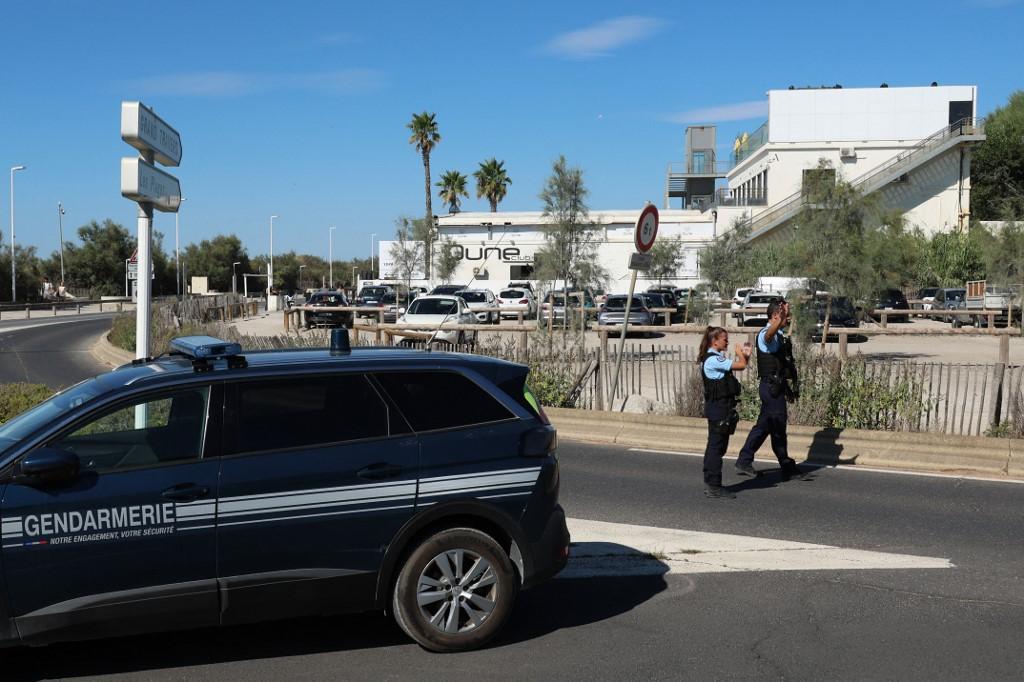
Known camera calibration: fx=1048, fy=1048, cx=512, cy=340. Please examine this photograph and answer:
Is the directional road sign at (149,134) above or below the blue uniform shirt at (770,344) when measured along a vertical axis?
above

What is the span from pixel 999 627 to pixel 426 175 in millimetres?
63897

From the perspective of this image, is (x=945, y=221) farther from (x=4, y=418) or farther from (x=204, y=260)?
(x=204, y=260)

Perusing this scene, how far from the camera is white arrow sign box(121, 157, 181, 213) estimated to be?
8.49 m

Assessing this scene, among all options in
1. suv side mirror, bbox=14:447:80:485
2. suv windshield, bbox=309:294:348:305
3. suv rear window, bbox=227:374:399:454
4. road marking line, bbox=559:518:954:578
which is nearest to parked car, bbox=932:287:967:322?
suv windshield, bbox=309:294:348:305

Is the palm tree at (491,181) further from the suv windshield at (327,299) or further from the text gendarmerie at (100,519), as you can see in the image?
the text gendarmerie at (100,519)

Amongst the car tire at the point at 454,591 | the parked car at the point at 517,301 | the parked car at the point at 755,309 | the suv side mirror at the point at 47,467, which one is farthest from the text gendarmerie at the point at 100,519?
the parked car at the point at 517,301

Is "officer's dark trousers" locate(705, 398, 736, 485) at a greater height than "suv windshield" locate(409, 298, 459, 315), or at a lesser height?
lesser

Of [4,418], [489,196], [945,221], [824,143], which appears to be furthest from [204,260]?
[4,418]

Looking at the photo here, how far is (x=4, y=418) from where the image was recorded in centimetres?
1091

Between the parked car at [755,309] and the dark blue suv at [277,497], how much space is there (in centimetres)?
2636

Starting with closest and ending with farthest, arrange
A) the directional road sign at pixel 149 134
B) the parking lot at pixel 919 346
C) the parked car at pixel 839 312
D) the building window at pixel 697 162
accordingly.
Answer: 1. the directional road sign at pixel 149 134
2. the parking lot at pixel 919 346
3. the parked car at pixel 839 312
4. the building window at pixel 697 162

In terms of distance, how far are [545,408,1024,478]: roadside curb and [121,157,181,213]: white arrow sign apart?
6155 millimetres

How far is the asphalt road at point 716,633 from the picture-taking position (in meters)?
5.38

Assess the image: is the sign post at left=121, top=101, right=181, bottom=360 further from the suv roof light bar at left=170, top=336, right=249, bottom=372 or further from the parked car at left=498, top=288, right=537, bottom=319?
the parked car at left=498, top=288, right=537, bottom=319
